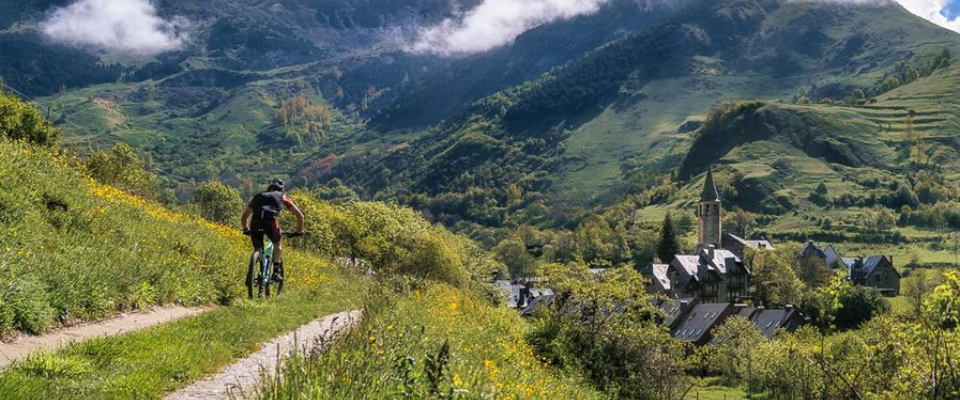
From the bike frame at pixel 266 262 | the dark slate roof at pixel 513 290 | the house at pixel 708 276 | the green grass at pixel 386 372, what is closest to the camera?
the green grass at pixel 386 372

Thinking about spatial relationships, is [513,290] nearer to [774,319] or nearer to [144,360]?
[774,319]

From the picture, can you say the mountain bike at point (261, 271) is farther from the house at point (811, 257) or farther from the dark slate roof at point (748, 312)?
the house at point (811, 257)

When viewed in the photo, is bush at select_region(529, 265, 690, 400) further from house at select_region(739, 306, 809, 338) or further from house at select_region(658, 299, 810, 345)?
house at select_region(739, 306, 809, 338)

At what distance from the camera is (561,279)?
4419 cm

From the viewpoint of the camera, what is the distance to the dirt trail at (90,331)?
31.6 feet

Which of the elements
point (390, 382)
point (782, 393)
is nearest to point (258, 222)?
point (390, 382)

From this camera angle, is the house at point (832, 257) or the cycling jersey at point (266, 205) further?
the house at point (832, 257)

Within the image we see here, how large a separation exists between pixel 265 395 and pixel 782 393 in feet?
236

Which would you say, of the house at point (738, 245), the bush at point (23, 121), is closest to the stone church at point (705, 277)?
the house at point (738, 245)

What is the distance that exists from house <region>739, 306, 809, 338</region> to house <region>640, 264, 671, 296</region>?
2353 centimetres

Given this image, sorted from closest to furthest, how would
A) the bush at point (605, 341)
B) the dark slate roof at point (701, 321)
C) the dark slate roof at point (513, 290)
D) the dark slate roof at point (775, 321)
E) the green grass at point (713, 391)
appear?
the bush at point (605, 341) → the green grass at point (713, 391) → the dark slate roof at point (775, 321) → the dark slate roof at point (701, 321) → the dark slate roof at point (513, 290)

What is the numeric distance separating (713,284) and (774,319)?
3433 cm

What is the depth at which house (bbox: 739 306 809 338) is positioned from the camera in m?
102

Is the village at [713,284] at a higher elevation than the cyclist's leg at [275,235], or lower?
lower
